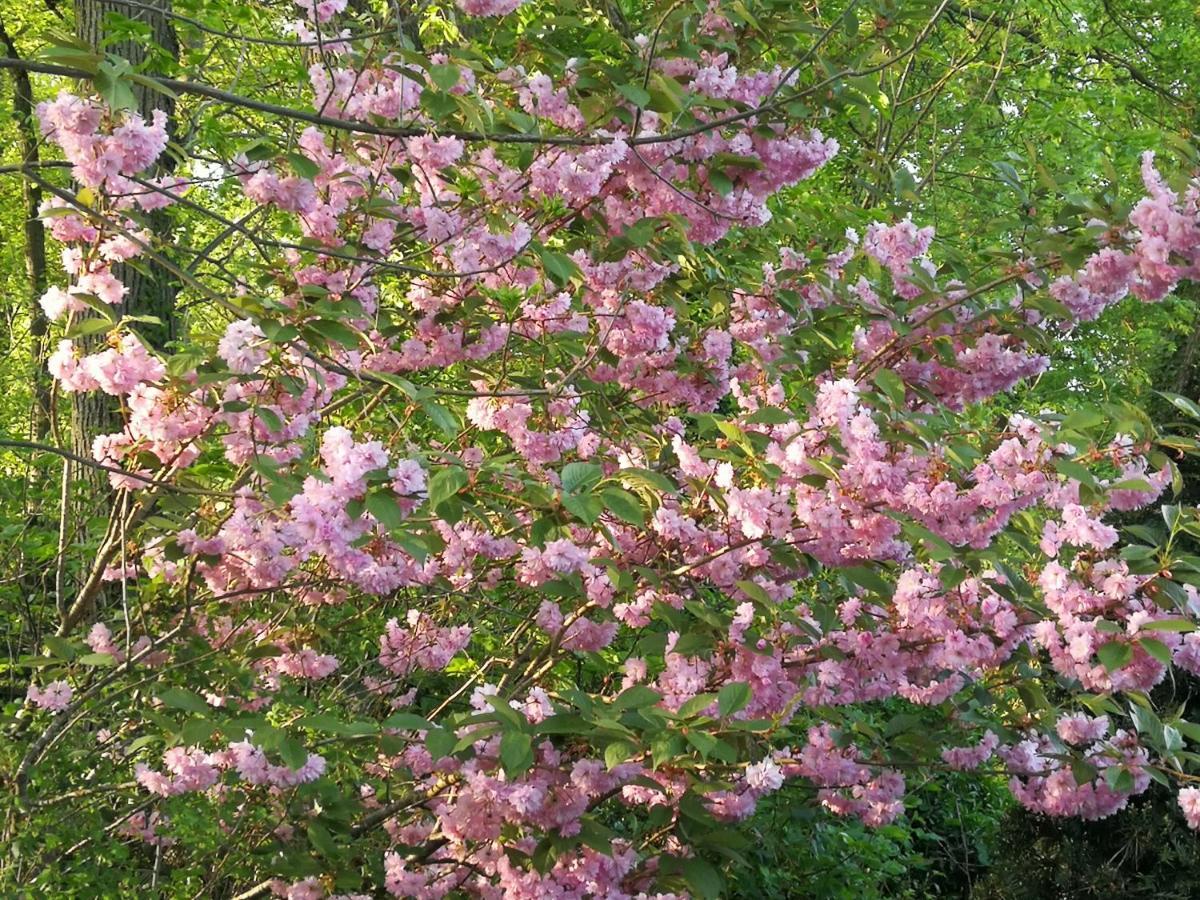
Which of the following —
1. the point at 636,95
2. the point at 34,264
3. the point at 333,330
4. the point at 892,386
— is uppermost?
the point at 636,95

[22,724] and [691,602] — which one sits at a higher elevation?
[691,602]

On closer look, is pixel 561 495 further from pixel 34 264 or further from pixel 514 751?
pixel 34 264

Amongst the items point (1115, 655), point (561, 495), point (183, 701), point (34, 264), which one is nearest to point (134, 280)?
point (183, 701)

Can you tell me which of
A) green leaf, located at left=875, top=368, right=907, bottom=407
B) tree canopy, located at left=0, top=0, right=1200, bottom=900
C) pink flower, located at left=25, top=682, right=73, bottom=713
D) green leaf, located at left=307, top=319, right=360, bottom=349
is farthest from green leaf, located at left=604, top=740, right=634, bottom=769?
pink flower, located at left=25, top=682, right=73, bottom=713

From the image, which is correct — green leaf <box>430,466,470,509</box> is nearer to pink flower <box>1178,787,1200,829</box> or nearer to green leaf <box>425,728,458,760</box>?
green leaf <box>425,728,458,760</box>

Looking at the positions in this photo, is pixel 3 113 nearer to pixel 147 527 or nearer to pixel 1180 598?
pixel 147 527

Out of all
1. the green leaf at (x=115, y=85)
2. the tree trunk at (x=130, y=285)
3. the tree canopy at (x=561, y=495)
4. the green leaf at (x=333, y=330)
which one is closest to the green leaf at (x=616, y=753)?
the tree canopy at (x=561, y=495)

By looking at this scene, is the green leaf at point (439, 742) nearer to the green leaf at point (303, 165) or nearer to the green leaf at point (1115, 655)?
the green leaf at point (303, 165)

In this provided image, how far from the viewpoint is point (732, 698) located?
2732 mm

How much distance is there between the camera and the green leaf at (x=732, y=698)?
107 inches

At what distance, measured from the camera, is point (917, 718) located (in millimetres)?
3658

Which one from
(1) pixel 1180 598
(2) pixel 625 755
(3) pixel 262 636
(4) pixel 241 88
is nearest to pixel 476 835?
(2) pixel 625 755

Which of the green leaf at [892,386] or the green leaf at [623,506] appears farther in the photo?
the green leaf at [892,386]

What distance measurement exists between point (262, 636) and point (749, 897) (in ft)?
8.00
